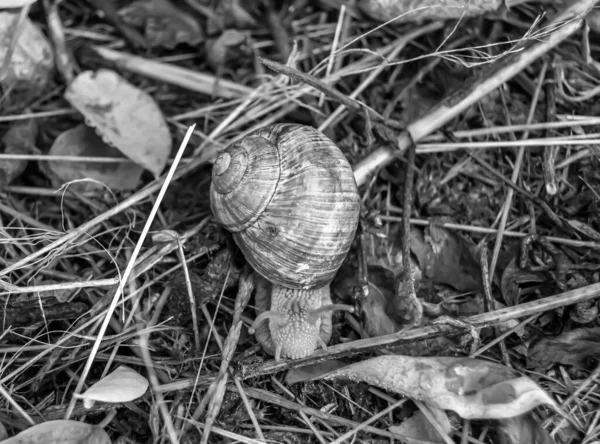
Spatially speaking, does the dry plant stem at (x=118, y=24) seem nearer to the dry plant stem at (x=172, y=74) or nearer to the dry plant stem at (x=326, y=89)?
the dry plant stem at (x=172, y=74)

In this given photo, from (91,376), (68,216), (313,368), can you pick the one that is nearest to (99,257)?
(68,216)

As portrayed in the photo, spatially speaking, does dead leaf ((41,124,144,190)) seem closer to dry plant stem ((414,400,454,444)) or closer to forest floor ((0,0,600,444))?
forest floor ((0,0,600,444))

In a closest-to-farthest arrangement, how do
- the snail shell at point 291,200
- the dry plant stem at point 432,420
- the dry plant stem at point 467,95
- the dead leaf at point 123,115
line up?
the dry plant stem at point 432,420 < the snail shell at point 291,200 < the dry plant stem at point 467,95 < the dead leaf at point 123,115

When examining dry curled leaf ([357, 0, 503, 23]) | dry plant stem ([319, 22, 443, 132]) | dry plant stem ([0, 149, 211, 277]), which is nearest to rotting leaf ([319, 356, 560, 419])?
dry plant stem ([0, 149, 211, 277])

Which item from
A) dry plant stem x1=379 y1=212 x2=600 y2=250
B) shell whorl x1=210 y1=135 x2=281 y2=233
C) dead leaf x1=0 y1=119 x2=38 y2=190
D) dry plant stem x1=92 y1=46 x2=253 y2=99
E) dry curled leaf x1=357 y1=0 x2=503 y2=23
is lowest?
dry plant stem x1=379 y1=212 x2=600 y2=250

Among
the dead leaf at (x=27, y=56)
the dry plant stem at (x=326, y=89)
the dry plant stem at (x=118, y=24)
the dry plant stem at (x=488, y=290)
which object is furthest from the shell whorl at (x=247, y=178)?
the dead leaf at (x=27, y=56)

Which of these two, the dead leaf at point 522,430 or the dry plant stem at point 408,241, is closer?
the dead leaf at point 522,430
